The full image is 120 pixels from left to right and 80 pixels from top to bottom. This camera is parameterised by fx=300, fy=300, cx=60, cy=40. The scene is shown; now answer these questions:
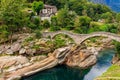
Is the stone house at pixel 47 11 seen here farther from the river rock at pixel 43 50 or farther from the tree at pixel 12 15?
the river rock at pixel 43 50

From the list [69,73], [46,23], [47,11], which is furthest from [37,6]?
[69,73]

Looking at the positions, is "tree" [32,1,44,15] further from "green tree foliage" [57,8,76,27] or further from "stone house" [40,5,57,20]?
"green tree foliage" [57,8,76,27]

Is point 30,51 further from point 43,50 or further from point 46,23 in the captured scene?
point 46,23

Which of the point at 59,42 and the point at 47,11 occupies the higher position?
the point at 47,11

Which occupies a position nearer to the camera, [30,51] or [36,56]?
[36,56]

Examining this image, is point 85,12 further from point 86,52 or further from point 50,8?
point 86,52

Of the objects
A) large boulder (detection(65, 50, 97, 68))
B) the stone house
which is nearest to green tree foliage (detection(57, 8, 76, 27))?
the stone house

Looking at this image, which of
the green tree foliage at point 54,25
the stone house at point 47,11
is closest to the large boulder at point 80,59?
the green tree foliage at point 54,25

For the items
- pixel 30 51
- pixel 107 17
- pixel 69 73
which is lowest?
pixel 69 73

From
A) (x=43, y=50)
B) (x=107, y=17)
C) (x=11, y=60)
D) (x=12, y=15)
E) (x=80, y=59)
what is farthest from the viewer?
(x=107, y=17)

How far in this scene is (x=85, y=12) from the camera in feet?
347

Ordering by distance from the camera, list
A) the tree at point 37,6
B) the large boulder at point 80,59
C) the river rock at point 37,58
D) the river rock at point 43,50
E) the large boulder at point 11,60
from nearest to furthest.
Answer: the large boulder at point 11,60, the river rock at point 37,58, the river rock at point 43,50, the large boulder at point 80,59, the tree at point 37,6

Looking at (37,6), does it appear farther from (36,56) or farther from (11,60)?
(11,60)

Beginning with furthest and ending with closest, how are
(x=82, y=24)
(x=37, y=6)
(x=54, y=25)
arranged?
1. (x=82, y=24)
2. (x=37, y=6)
3. (x=54, y=25)
